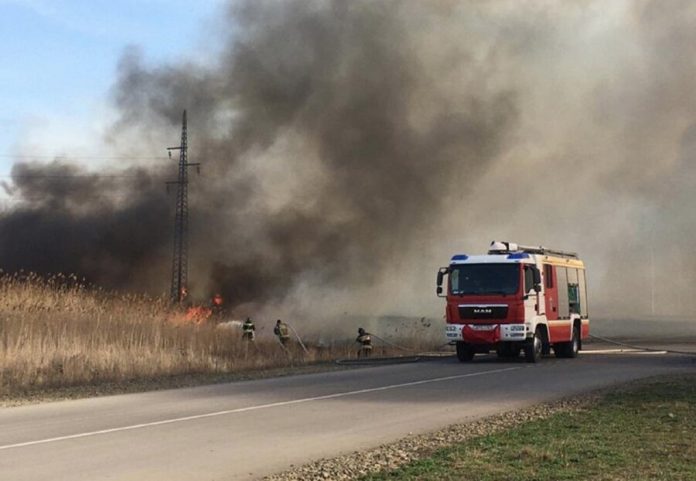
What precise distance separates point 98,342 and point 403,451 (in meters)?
11.2

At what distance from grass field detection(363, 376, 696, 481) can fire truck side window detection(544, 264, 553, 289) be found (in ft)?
35.8

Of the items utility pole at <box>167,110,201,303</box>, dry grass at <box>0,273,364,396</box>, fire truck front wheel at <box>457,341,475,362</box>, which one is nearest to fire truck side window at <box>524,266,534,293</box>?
fire truck front wheel at <box>457,341,475,362</box>

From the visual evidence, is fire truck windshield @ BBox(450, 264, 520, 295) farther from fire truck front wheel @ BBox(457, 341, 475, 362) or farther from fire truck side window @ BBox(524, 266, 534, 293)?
fire truck front wheel @ BBox(457, 341, 475, 362)

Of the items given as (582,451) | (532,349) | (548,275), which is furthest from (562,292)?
(582,451)

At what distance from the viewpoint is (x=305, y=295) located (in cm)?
4825

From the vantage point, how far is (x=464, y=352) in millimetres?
21438

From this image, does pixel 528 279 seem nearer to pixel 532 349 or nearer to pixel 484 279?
pixel 484 279

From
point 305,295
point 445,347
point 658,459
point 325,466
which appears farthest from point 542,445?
point 305,295

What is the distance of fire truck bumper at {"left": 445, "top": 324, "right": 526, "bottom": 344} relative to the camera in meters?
20.2

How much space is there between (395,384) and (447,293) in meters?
6.38

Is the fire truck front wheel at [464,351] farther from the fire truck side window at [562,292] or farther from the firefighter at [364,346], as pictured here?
the firefighter at [364,346]

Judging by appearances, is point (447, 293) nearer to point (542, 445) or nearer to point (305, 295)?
point (542, 445)

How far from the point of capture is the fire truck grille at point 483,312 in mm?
20422

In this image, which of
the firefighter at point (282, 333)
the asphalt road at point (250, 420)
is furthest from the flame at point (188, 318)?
the asphalt road at point (250, 420)
